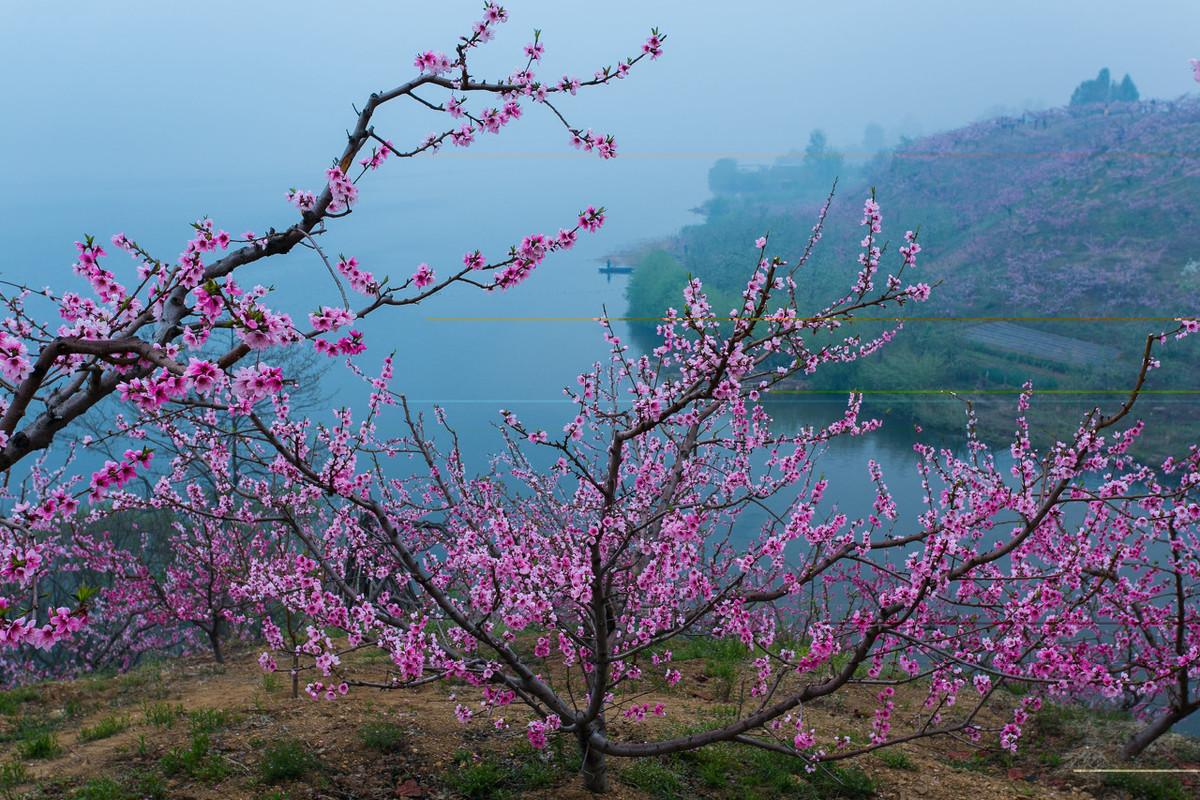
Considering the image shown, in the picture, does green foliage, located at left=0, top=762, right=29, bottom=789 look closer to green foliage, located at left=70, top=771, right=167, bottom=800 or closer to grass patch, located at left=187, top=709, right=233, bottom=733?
green foliage, located at left=70, top=771, right=167, bottom=800

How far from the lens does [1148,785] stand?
5289mm

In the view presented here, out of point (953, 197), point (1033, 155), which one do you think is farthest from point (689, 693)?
point (1033, 155)

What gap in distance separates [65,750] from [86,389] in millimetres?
3139

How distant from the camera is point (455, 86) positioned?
13.6ft

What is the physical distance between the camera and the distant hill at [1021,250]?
18031 mm

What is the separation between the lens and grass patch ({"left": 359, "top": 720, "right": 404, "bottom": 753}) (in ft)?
15.2

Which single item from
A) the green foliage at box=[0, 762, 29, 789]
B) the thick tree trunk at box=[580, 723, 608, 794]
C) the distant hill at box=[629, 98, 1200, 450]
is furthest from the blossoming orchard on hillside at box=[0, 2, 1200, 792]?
the distant hill at box=[629, 98, 1200, 450]

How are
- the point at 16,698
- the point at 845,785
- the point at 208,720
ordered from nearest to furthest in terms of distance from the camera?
the point at 845,785 → the point at 208,720 → the point at 16,698

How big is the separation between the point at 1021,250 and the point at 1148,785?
68.7 feet

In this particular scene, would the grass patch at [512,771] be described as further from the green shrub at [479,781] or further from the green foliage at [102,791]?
the green foliage at [102,791]

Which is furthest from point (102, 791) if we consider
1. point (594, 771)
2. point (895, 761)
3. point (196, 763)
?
point (895, 761)

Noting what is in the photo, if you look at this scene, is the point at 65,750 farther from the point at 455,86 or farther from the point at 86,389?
the point at 455,86

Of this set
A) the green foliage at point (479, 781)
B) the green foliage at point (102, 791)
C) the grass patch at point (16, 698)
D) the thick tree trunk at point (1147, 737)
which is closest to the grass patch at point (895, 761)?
the thick tree trunk at point (1147, 737)

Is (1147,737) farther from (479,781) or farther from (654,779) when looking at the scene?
(479,781)
